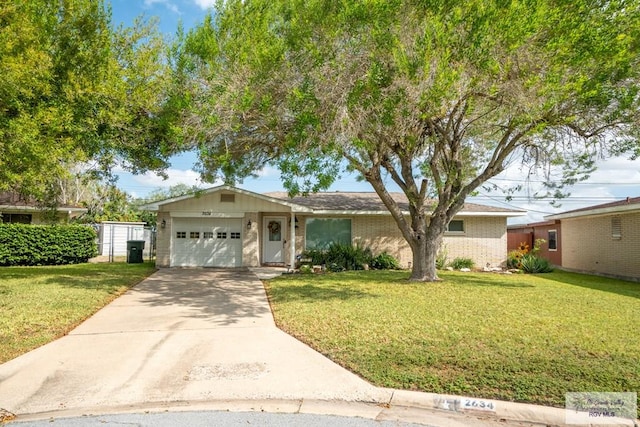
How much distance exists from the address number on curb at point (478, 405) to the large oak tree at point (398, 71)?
5345 millimetres

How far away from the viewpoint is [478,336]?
6383 millimetres

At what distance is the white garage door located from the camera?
18.0 meters

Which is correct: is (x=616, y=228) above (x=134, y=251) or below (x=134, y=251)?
above

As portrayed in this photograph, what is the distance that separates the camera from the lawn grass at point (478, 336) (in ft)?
15.9

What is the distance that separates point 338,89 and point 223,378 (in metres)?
6.09

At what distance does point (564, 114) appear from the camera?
371 inches

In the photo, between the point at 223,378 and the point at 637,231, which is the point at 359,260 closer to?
the point at 637,231

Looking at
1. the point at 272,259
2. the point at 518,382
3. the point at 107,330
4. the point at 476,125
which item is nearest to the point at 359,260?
the point at 272,259

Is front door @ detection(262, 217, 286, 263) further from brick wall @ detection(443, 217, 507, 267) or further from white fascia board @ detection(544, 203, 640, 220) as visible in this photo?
white fascia board @ detection(544, 203, 640, 220)

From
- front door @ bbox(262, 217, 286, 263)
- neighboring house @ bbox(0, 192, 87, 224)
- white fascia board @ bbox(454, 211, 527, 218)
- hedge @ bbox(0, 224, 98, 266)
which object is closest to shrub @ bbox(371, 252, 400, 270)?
white fascia board @ bbox(454, 211, 527, 218)

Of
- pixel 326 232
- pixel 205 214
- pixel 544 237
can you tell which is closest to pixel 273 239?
pixel 326 232

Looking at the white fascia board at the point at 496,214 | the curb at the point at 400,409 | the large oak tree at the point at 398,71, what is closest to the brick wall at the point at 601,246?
the white fascia board at the point at 496,214

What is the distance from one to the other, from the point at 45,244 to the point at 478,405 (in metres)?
19.9

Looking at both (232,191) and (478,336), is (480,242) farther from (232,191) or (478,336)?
(478,336)
